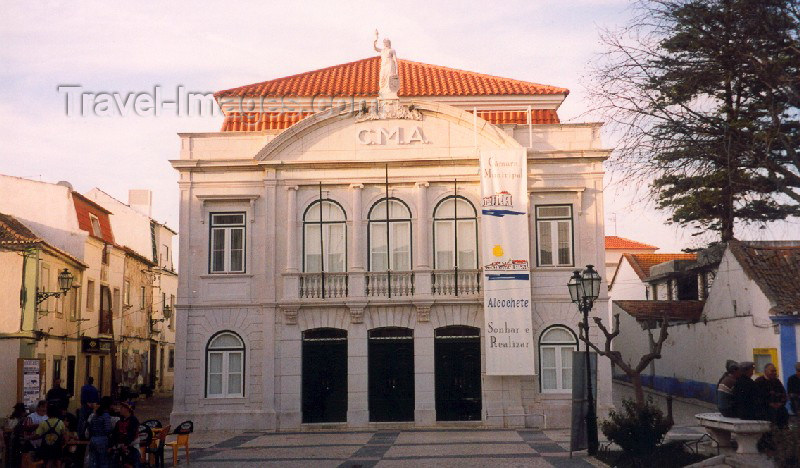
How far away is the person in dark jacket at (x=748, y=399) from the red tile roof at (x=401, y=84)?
15356 millimetres

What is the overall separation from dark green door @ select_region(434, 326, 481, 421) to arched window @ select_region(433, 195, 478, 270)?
6.50ft

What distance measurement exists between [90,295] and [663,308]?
2209 centimetres

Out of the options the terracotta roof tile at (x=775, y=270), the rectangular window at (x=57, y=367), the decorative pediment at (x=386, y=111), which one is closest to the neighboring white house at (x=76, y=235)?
the rectangular window at (x=57, y=367)

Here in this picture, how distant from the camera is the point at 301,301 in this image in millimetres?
26234

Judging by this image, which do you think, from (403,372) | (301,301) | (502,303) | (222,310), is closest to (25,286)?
(222,310)

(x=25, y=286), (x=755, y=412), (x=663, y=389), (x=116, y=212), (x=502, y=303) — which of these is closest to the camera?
(x=755, y=412)

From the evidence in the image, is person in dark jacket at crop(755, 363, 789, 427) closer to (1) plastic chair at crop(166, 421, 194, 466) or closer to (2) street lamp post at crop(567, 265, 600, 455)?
(2) street lamp post at crop(567, 265, 600, 455)

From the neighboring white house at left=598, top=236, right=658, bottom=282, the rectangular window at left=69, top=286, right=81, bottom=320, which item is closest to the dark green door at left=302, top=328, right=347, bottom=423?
the rectangular window at left=69, top=286, right=81, bottom=320

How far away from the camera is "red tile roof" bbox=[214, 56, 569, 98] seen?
94.2 ft

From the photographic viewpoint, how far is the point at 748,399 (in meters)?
14.5

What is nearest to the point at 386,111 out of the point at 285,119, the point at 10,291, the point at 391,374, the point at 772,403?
the point at 285,119

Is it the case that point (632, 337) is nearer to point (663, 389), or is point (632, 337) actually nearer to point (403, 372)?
point (663, 389)

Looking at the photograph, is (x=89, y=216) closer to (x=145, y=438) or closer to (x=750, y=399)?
(x=145, y=438)

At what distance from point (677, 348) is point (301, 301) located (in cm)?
1536
